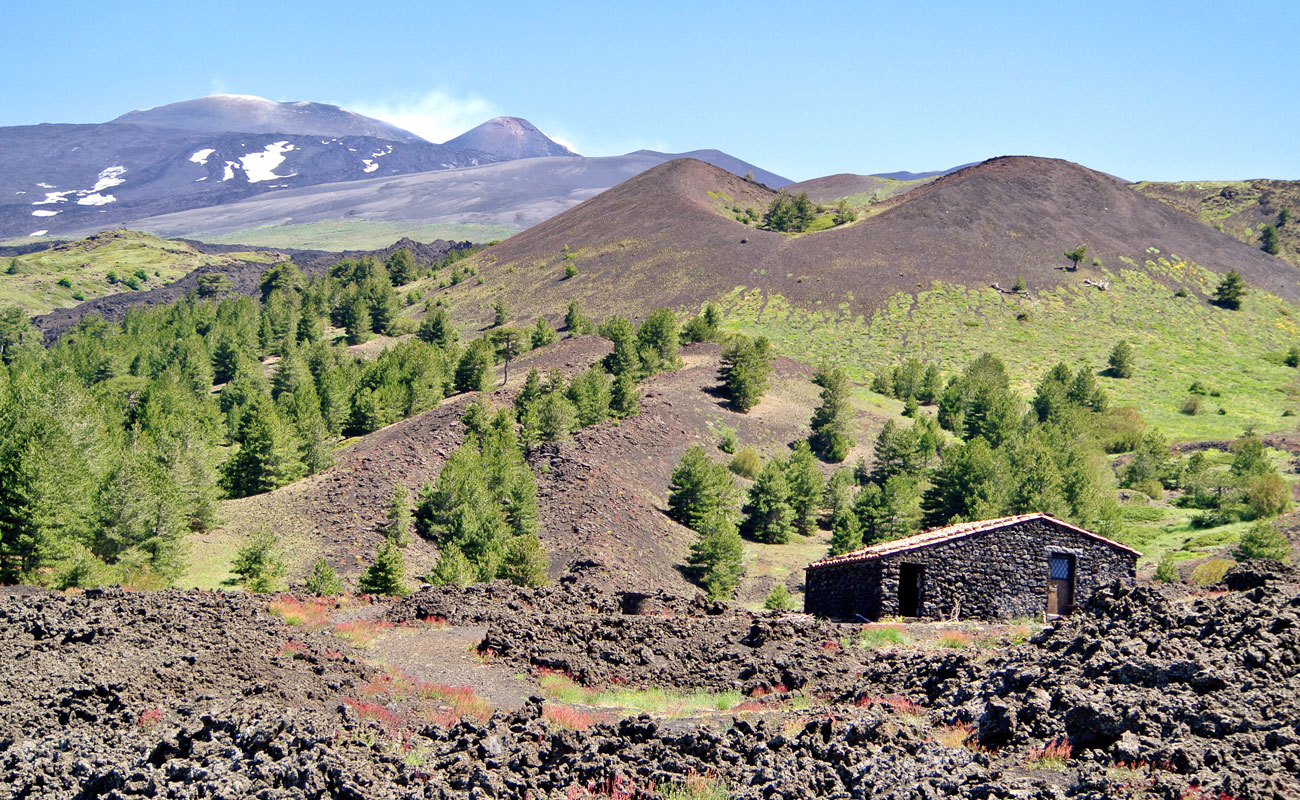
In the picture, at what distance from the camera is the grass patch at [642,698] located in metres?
18.5

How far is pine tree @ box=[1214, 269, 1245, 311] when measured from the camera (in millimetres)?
112312

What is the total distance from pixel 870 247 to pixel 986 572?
98.7m

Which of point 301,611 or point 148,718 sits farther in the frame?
point 301,611

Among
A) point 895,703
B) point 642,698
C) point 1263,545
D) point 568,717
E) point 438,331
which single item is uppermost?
point 438,331

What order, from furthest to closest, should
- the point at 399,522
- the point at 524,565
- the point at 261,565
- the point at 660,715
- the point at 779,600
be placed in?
the point at 399,522
the point at 779,600
the point at 261,565
the point at 524,565
the point at 660,715

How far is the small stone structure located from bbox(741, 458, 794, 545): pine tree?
27.2 meters

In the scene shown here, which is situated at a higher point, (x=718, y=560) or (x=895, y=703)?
(x=895, y=703)

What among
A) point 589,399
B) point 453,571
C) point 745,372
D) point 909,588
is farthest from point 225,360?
point 909,588

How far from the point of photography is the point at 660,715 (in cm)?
1747

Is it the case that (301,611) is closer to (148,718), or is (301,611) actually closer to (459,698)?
(459,698)

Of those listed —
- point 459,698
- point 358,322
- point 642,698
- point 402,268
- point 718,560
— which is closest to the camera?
point 459,698

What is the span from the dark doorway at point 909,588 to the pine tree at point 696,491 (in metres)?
27.4

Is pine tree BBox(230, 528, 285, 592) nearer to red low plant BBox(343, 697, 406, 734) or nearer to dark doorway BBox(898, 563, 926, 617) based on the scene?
red low plant BBox(343, 697, 406, 734)

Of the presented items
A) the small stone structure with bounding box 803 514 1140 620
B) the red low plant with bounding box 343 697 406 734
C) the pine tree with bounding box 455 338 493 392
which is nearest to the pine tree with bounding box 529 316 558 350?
the pine tree with bounding box 455 338 493 392
